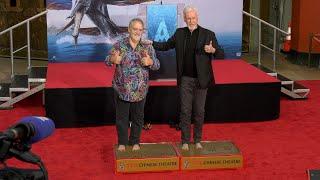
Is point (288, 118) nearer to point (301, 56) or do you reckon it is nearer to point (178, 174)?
point (178, 174)

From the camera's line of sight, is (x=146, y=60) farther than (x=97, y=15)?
No

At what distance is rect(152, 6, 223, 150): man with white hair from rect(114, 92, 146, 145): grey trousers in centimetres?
48

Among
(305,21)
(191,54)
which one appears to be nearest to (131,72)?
(191,54)

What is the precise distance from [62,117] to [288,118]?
10.6 feet

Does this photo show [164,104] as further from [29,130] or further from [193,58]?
[29,130]

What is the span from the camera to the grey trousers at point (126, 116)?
5.86 m

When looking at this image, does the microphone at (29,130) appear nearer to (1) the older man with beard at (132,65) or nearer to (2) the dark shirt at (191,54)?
(1) the older man with beard at (132,65)

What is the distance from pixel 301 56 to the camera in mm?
12523

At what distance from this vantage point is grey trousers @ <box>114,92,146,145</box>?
586cm

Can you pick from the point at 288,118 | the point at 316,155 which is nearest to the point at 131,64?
the point at 316,155

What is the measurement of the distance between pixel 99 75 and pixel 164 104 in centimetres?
124

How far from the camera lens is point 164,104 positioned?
7734 millimetres

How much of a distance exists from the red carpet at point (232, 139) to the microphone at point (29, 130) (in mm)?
2921

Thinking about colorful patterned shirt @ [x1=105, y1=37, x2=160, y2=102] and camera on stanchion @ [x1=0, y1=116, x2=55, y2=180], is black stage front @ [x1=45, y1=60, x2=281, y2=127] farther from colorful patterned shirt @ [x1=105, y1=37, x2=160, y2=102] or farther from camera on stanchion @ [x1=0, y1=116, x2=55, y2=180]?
camera on stanchion @ [x1=0, y1=116, x2=55, y2=180]
